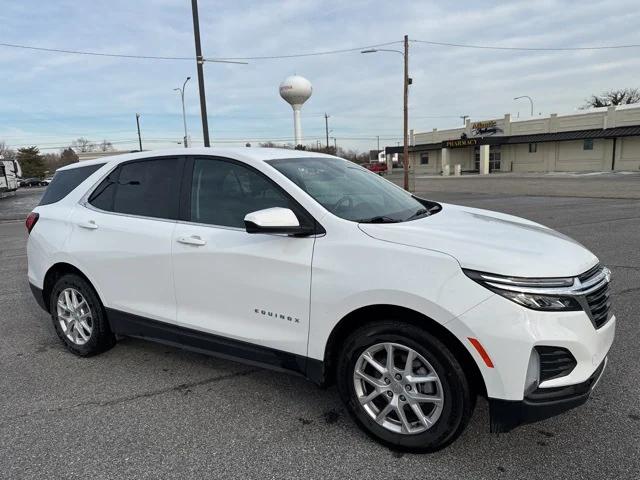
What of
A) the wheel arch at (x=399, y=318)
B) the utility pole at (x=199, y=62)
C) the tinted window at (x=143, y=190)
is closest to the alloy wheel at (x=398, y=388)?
the wheel arch at (x=399, y=318)

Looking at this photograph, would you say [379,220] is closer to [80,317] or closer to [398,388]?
[398,388]

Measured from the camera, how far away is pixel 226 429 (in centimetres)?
305

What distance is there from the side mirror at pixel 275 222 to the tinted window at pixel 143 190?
99cm

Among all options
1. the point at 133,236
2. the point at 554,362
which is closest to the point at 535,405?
the point at 554,362

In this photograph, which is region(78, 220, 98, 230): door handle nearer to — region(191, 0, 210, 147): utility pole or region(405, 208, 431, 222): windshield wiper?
region(405, 208, 431, 222): windshield wiper

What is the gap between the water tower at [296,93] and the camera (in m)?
57.3

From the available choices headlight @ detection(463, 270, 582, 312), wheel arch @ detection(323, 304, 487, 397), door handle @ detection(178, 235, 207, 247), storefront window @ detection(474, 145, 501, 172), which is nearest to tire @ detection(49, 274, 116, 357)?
door handle @ detection(178, 235, 207, 247)

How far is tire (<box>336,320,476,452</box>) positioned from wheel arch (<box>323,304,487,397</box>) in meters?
0.04

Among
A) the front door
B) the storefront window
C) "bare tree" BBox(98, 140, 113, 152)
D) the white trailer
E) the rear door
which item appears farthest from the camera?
"bare tree" BBox(98, 140, 113, 152)

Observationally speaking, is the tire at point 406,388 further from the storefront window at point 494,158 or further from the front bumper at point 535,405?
the storefront window at point 494,158

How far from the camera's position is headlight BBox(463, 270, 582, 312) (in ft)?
7.70

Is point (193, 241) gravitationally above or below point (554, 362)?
above

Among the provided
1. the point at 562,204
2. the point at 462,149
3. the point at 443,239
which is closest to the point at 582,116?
the point at 462,149

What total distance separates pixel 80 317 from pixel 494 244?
342cm
